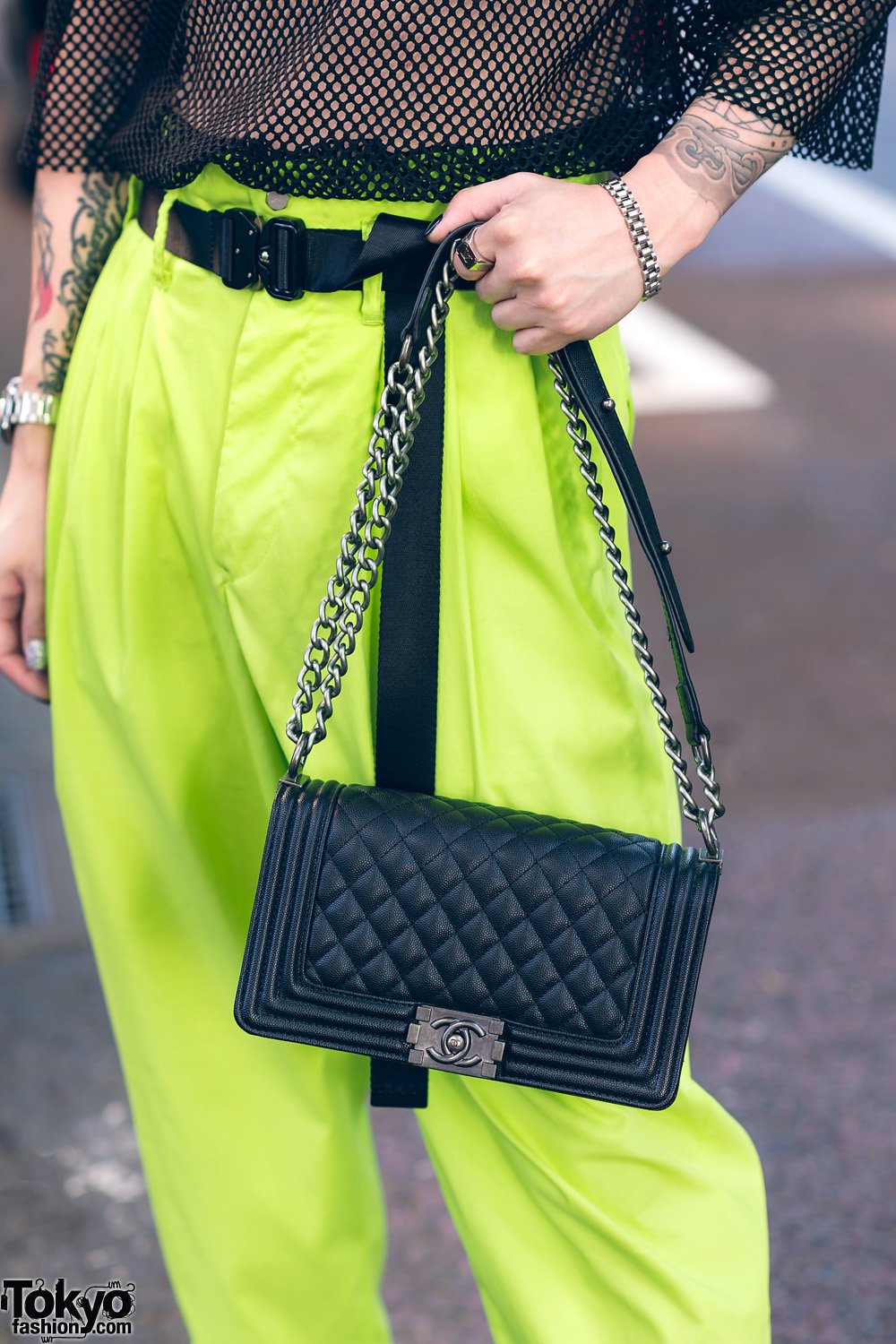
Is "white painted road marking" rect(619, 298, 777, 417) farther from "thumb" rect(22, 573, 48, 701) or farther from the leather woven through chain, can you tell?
the leather woven through chain

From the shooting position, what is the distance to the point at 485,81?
A: 1093 millimetres

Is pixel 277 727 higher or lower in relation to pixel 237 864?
higher

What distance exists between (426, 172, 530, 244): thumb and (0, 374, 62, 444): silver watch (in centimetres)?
51

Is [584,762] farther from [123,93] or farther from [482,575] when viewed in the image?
[123,93]

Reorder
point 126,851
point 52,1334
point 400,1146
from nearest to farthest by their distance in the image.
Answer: point 126,851
point 52,1334
point 400,1146

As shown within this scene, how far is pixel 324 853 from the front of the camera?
3.71 feet

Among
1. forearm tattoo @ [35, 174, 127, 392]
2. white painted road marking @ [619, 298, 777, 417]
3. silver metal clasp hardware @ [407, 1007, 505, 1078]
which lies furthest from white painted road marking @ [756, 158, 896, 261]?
silver metal clasp hardware @ [407, 1007, 505, 1078]

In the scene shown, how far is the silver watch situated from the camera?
4.67 feet

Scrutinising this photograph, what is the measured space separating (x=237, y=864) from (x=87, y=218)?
0.59m

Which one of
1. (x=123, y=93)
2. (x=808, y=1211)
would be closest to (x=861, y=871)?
(x=808, y=1211)

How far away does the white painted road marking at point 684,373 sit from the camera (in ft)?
16.7

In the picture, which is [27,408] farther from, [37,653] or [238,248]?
[238,248]

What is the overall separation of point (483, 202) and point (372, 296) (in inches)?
4.3

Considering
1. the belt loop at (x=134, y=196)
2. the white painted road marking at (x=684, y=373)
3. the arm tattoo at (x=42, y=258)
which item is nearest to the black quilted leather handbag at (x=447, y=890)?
the belt loop at (x=134, y=196)
